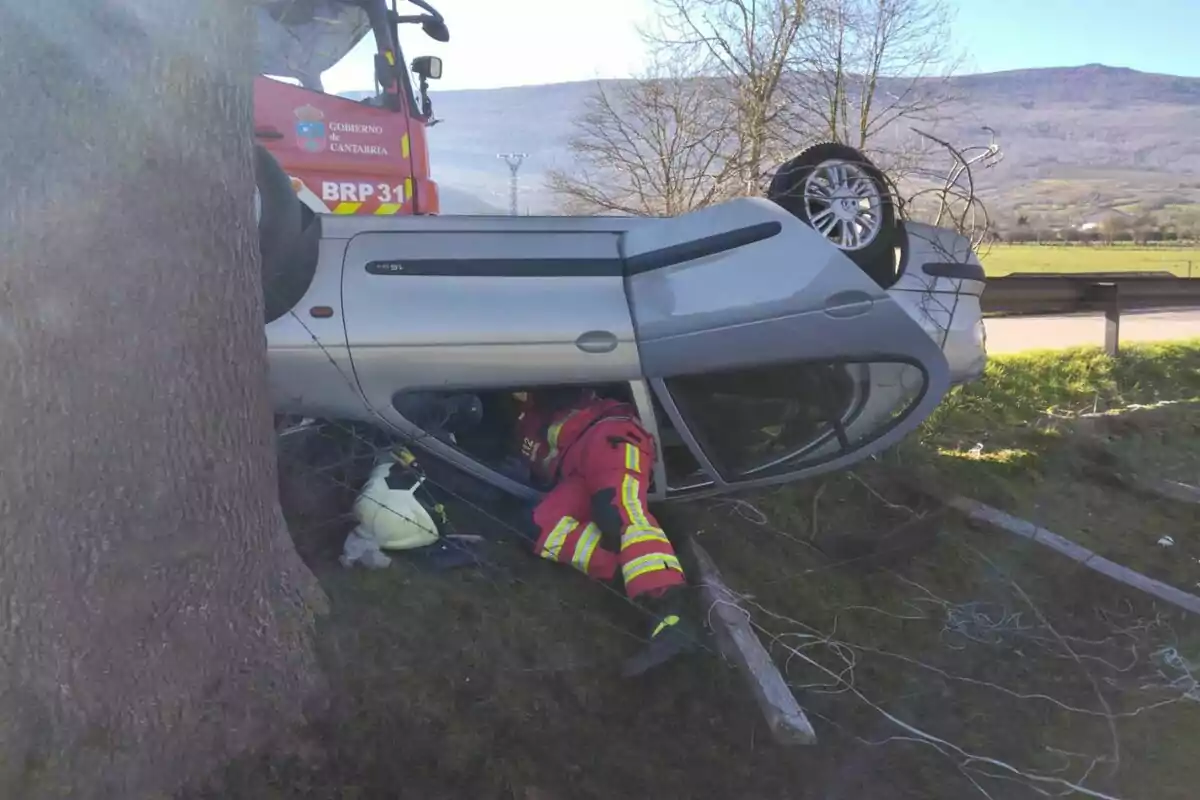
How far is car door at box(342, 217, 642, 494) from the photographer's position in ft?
11.7

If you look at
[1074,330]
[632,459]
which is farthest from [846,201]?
[1074,330]

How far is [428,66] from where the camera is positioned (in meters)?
7.93

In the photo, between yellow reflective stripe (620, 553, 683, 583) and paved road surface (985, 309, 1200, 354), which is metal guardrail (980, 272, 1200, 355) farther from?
yellow reflective stripe (620, 553, 683, 583)

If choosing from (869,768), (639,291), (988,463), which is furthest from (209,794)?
(988,463)

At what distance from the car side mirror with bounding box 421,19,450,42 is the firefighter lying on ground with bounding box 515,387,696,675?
15.5 ft

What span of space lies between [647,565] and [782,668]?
2.26 feet

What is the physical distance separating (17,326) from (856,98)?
12.6 meters

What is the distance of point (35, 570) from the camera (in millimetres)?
2246

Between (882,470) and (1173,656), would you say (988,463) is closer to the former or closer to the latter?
(882,470)

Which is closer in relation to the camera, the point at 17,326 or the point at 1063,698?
the point at 17,326

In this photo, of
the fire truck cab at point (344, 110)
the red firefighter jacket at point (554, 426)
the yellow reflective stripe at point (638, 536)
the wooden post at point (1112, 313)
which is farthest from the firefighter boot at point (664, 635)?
the wooden post at point (1112, 313)

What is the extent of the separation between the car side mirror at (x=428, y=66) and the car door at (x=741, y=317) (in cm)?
459

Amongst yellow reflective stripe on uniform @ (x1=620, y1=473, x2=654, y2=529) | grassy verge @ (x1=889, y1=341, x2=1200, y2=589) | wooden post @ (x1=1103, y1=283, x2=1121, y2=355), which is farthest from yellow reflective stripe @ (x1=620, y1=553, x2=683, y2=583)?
wooden post @ (x1=1103, y1=283, x2=1121, y2=355)

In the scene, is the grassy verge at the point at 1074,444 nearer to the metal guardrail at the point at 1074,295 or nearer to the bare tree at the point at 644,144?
the metal guardrail at the point at 1074,295
